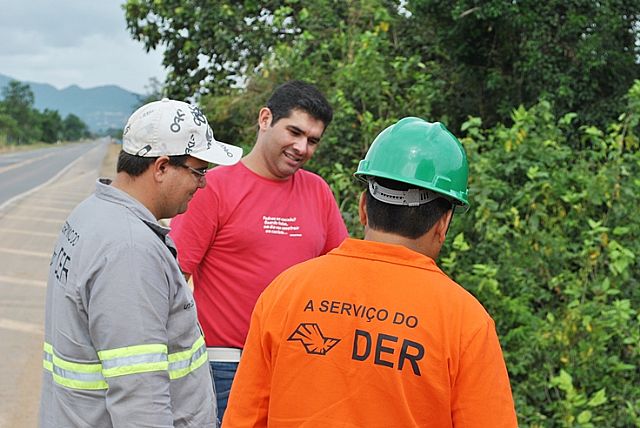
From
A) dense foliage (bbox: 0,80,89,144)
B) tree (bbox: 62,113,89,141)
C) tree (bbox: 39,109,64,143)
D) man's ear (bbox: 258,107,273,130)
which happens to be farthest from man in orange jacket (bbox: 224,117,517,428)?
tree (bbox: 62,113,89,141)

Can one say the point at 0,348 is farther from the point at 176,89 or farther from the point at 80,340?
the point at 176,89

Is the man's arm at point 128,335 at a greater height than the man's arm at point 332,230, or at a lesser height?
lesser

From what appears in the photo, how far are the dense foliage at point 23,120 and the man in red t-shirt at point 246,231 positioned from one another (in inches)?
3031

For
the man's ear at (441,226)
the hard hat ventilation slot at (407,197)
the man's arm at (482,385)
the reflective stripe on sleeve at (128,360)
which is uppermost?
the hard hat ventilation slot at (407,197)

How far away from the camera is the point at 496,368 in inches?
68.9

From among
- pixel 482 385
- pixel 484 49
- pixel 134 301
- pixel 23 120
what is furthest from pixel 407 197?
pixel 23 120

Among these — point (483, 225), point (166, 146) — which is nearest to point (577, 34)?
point (483, 225)

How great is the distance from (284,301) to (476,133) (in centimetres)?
398

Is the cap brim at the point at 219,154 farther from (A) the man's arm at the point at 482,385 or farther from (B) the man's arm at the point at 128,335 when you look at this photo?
(A) the man's arm at the point at 482,385

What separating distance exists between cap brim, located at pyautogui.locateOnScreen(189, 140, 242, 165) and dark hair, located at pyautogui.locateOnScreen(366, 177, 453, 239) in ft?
2.40

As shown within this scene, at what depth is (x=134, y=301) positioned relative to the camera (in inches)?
83.8

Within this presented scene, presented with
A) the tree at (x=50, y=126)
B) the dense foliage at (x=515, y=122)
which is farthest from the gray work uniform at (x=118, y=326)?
the tree at (x=50, y=126)

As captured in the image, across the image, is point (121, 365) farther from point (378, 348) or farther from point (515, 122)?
point (515, 122)

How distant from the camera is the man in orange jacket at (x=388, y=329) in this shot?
1.75 metres
